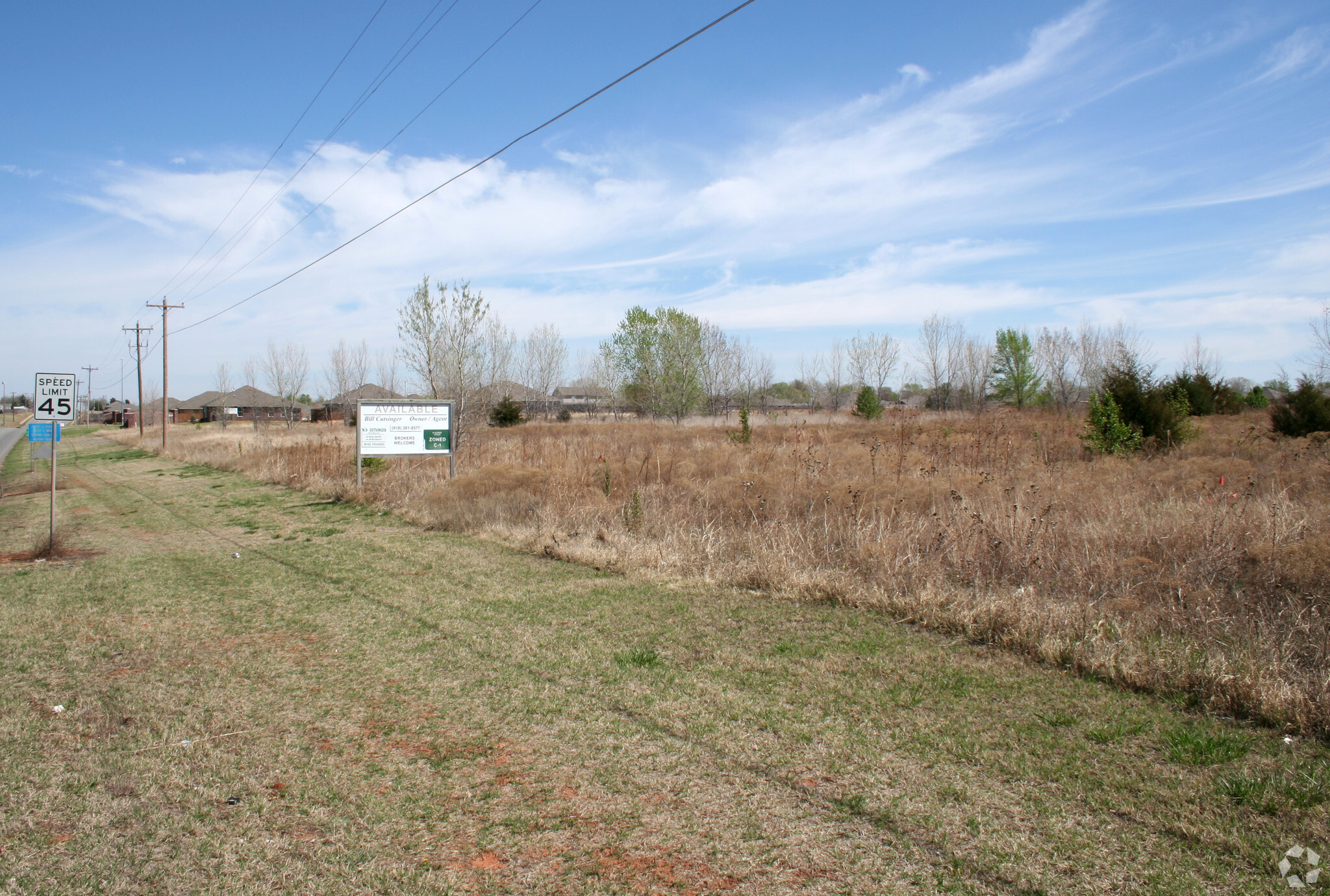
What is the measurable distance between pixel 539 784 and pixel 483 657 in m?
2.28

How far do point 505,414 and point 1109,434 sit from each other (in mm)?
36223

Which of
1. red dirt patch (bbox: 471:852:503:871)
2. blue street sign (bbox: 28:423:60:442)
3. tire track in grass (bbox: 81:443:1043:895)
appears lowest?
red dirt patch (bbox: 471:852:503:871)

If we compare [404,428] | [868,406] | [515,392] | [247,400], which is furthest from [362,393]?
[404,428]

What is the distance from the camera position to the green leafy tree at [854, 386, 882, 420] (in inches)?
1750

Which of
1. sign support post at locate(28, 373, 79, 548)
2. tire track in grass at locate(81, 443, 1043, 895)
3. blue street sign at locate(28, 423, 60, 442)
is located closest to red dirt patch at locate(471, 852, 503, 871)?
tire track in grass at locate(81, 443, 1043, 895)

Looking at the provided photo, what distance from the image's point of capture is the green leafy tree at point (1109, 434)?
14.3 meters

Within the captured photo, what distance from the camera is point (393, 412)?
1593cm

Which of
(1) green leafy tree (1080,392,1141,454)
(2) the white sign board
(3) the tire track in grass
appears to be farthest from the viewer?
(2) the white sign board

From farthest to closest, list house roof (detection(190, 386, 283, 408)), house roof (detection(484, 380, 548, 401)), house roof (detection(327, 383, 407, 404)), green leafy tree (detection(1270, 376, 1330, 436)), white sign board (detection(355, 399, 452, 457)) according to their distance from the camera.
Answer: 1. house roof (detection(190, 386, 283, 408))
2. house roof (detection(327, 383, 407, 404))
3. house roof (detection(484, 380, 548, 401))
4. green leafy tree (detection(1270, 376, 1330, 436))
5. white sign board (detection(355, 399, 452, 457))

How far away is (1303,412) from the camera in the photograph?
1775 cm

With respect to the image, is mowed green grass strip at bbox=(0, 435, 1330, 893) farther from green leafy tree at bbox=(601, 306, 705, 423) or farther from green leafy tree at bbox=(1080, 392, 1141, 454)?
green leafy tree at bbox=(601, 306, 705, 423)

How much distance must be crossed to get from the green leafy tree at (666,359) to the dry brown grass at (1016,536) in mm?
43994

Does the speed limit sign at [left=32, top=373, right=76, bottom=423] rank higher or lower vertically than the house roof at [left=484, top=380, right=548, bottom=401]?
lower

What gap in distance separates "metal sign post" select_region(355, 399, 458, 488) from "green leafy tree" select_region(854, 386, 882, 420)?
3217cm
